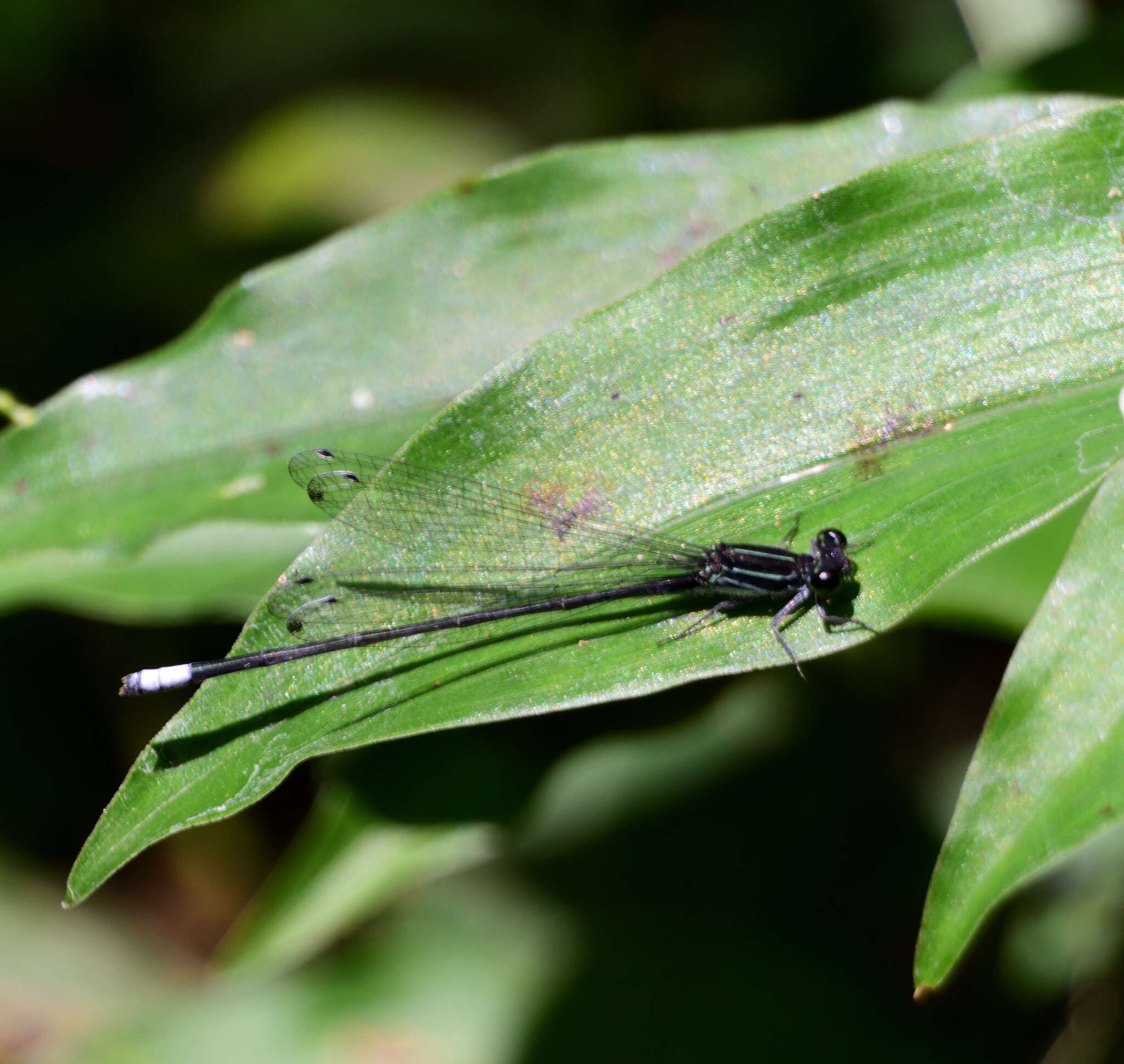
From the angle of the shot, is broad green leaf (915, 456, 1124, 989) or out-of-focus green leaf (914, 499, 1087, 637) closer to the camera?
broad green leaf (915, 456, 1124, 989)

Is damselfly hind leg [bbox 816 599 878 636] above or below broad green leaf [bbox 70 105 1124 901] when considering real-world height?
below

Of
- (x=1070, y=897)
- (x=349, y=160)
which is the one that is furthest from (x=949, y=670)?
(x=349, y=160)

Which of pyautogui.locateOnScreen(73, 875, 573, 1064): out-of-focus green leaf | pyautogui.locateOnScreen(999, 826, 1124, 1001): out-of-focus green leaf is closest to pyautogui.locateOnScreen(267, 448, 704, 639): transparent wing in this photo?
pyautogui.locateOnScreen(73, 875, 573, 1064): out-of-focus green leaf

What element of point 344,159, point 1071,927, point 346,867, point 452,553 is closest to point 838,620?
point 452,553

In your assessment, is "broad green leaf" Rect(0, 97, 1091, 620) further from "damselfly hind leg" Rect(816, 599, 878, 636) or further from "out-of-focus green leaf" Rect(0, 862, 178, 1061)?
"out-of-focus green leaf" Rect(0, 862, 178, 1061)

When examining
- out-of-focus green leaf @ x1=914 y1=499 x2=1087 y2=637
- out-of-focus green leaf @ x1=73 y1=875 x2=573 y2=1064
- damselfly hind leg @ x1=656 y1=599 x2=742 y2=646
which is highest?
damselfly hind leg @ x1=656 y1=599 x2=742 y2=646

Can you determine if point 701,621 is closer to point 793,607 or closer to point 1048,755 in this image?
point 793,607
